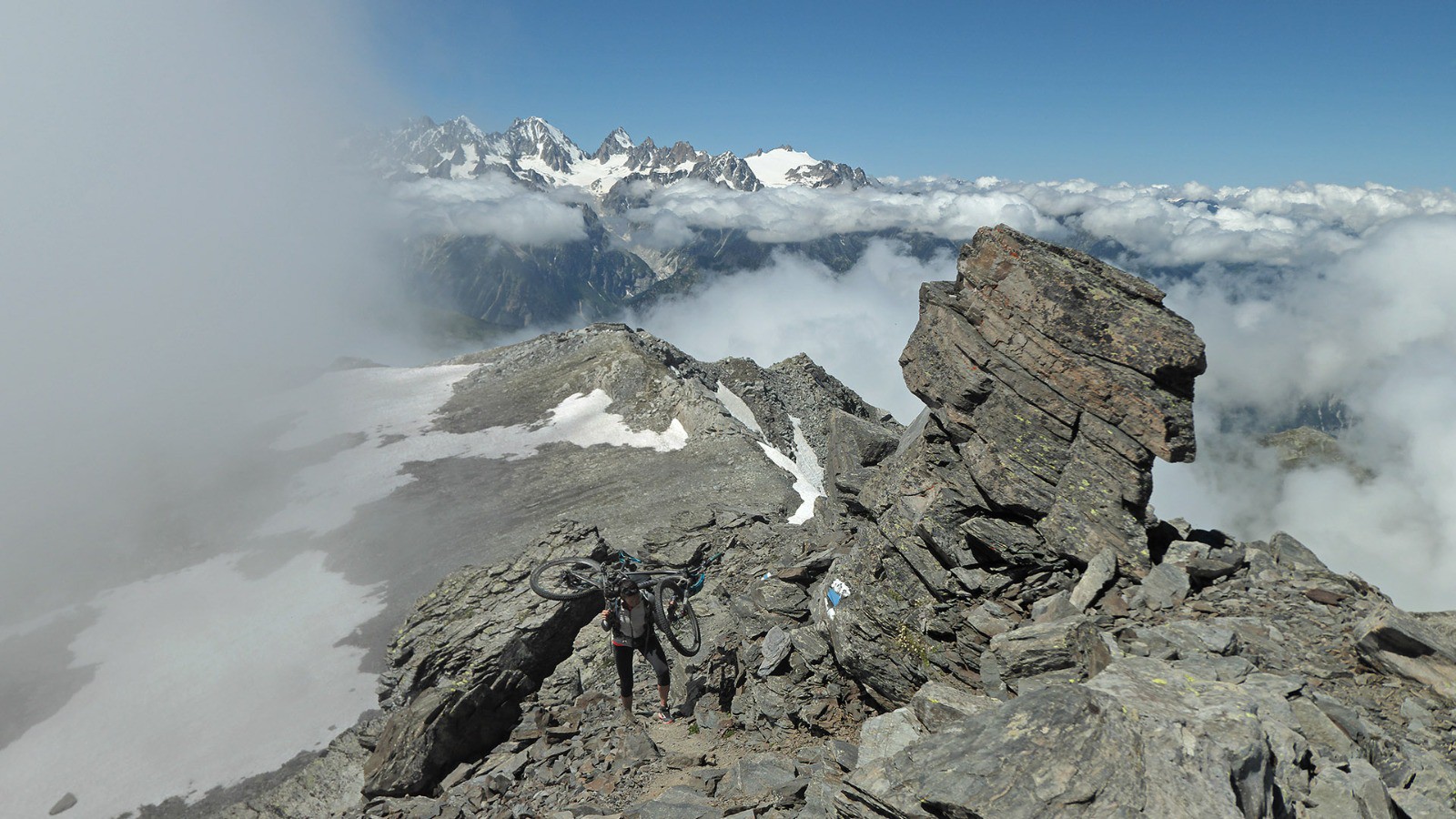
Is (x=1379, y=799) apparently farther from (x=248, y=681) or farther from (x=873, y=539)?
(x=248, y=681)

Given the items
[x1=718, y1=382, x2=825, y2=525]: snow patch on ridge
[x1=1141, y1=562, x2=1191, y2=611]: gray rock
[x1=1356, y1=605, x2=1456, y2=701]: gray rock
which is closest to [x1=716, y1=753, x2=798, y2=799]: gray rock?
[x1=1141, y1=562, x2=1191, y2=611]: gray rock

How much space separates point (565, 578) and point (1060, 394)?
17006 millimetres

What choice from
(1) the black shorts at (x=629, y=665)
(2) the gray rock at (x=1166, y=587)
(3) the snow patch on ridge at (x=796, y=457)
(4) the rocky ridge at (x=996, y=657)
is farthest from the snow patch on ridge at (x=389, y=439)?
(2) the gray rock at (x=1166, y=587)

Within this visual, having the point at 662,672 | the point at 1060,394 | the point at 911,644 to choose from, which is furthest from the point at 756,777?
the point at 1060,394

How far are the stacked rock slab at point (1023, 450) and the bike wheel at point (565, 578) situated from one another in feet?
29.3

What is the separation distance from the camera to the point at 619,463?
51.1 meters

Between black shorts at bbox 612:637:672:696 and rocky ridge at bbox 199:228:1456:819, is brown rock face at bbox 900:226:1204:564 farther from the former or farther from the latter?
black shorts at bbox 612:637:672:696

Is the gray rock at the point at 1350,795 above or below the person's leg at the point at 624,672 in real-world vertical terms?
above

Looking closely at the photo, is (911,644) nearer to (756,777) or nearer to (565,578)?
(756,777)

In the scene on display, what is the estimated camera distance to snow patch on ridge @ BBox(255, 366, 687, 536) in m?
48.4

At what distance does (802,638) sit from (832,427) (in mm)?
15036

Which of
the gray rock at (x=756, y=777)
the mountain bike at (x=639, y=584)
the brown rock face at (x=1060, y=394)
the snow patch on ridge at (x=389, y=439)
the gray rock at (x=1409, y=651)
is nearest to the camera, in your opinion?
the gray rock at (x=1409, y=651)

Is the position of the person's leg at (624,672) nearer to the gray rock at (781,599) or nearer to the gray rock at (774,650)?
the gray rock at (774,650)

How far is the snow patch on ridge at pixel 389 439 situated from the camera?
48.4m
